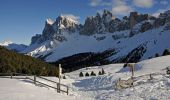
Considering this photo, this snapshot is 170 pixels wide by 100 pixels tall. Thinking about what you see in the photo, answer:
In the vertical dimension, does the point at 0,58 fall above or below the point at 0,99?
above

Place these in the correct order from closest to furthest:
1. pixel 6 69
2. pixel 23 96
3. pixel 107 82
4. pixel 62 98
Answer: pixel 23 96 < pixel 62 98 < pixel 107 82 < pixel 6 69

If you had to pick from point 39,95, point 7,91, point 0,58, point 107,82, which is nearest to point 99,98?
point 39,95

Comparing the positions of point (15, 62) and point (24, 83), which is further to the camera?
point (15, 62)

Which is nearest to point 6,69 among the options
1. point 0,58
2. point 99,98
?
point 0,58

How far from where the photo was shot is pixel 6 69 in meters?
107

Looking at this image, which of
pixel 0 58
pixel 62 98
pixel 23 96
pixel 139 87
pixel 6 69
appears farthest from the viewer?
pixel 0 58

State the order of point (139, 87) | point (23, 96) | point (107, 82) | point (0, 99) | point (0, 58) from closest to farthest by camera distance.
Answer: point (0, 99) → point (23, 96) → point (139, 87) → point (107, 82) → point (0, 58)

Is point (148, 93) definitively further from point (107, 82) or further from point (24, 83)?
point (107, 82)

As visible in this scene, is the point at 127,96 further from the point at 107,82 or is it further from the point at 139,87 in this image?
the point at 107,82

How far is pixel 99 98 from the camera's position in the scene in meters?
39.4

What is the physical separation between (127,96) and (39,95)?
27.5 ft

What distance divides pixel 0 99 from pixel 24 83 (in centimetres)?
1138

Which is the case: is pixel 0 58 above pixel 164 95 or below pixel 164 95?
above

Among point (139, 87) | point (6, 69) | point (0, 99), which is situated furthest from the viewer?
point (6, 69)
